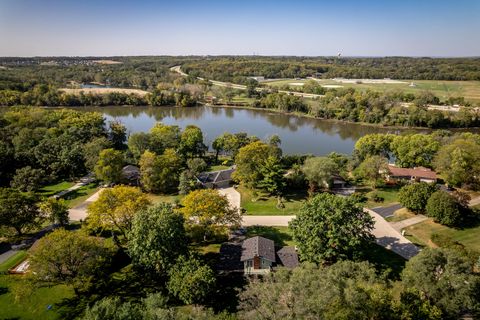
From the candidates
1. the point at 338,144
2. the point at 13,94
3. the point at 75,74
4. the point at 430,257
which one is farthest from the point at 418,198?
the point at 75,74

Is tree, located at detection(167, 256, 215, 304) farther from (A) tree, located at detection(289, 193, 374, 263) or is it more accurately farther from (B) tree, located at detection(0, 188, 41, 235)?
(B) tree, located at detection(0, 188, 41, 235)

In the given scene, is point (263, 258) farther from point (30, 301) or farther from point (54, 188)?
point (54, 188)

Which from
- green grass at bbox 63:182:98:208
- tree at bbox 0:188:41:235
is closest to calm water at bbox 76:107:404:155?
green grass at bbox 63:182:98:208

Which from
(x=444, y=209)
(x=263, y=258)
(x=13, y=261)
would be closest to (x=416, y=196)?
(x=444, y=209)

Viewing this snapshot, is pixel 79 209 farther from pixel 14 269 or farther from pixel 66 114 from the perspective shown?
pixel 66 114

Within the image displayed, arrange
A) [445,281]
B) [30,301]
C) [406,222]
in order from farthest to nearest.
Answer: [406,222] → [30,301] → [445,281]

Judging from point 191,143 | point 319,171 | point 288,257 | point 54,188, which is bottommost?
point 54,188
